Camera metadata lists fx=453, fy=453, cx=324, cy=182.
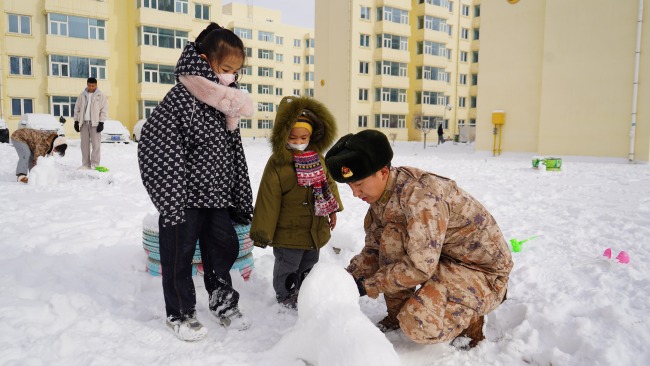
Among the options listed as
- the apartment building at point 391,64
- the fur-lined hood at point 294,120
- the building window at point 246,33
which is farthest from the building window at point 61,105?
the fur-lined hood at point 294,120

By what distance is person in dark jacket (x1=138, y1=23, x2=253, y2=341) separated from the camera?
242 centimetres

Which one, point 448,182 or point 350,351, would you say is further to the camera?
point 448,182

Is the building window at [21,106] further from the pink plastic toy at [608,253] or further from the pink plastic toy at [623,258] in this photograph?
the pink plastic toy at [623,258]

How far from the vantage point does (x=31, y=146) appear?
8.23m

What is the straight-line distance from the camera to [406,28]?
129 ft

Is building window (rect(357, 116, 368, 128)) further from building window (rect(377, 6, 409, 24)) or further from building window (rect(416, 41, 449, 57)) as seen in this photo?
building window (rect(416, 41, 449, 57))

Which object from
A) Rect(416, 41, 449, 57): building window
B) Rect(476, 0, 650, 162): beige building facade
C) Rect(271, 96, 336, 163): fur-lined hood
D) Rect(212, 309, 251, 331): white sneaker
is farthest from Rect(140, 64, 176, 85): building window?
Rect(212, 309, 251, 331): white sneaker

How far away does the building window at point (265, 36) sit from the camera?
5350cm

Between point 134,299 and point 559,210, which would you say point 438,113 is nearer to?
point 559,210

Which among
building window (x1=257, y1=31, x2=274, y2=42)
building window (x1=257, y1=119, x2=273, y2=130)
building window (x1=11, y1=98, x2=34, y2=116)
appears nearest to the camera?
building window (x1=11, y1=98, x2=34, y2=116)

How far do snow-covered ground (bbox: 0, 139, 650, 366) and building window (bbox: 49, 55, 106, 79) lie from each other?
2598 cm

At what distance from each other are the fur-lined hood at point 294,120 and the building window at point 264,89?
5172 centimetres

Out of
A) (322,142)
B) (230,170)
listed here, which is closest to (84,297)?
(230,170)

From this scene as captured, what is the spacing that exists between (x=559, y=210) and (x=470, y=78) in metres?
44.0
